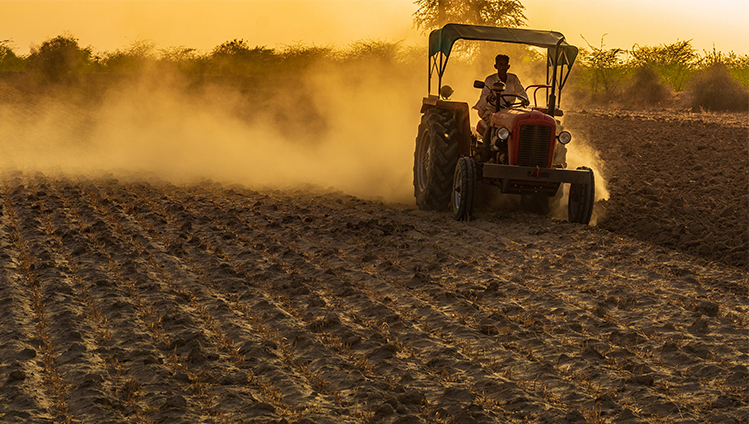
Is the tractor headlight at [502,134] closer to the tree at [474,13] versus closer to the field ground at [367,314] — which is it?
the field ground at [367,314]

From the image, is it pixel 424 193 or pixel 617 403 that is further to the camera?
pixel 424 193

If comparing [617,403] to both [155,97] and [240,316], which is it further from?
[155,97]

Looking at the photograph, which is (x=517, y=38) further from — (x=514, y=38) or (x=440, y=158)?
(x=440, y=158)

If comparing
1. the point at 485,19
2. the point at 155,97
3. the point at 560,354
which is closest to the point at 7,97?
the point at 155,97

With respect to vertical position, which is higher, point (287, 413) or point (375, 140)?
point (375, 140)

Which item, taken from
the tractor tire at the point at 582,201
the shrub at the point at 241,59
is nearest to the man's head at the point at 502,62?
the tractor tire at the point at 582,201

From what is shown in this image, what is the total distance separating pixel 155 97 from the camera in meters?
26.8

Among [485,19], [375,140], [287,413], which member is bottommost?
[287,413]

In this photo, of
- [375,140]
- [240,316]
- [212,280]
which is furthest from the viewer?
[375,140]

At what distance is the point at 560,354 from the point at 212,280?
2.76 m

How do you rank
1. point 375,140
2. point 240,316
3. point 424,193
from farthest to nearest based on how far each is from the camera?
point 375,140, point 424,193, point 240,316

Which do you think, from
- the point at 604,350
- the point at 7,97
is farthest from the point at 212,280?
the point at 7,97

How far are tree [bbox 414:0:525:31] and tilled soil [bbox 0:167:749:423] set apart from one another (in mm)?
18643

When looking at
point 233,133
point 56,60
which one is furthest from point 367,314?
point 56,60
